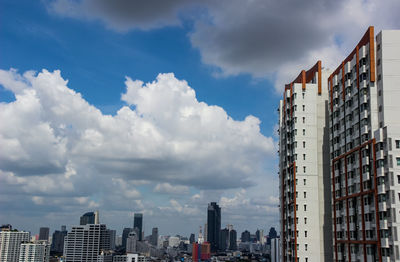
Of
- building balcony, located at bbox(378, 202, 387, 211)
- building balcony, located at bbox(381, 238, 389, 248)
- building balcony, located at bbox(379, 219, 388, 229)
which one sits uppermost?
building balcony, located at bbox(378, 202, 387, 211)

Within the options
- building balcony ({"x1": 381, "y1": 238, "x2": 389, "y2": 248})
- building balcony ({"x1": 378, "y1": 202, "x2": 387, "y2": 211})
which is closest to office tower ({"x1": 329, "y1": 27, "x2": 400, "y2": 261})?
building balcony ({"x1": 381, "y1": 238, "x2": 389, "y2": 248})

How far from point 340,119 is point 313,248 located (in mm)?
Result: 29193

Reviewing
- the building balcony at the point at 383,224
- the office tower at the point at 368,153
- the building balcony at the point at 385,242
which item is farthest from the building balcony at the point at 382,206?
the building balcony at the point at 385,242

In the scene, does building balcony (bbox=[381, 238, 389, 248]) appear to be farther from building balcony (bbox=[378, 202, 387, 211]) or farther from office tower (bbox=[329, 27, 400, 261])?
building balcony (bbox=[378, 202, 387, 211])

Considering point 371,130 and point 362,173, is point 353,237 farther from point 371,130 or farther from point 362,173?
point 371,130

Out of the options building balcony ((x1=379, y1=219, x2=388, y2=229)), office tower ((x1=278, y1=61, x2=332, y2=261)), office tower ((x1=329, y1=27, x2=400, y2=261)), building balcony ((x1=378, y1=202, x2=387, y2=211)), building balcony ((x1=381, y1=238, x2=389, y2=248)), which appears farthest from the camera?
office tower ((x1=278, y1=61, x2=332, y2=261))

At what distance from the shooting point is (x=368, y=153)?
240 ft

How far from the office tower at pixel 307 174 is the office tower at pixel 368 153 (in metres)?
7.73

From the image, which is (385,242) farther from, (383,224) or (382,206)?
(382,206)

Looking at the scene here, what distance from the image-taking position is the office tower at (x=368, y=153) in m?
66.8

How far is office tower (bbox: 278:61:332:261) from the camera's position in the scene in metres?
92.8

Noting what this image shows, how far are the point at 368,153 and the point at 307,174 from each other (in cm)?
2342

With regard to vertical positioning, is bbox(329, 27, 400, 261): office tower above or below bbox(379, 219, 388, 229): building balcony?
above

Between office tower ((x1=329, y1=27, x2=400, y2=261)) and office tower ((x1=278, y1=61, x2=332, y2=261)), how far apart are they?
773cm
